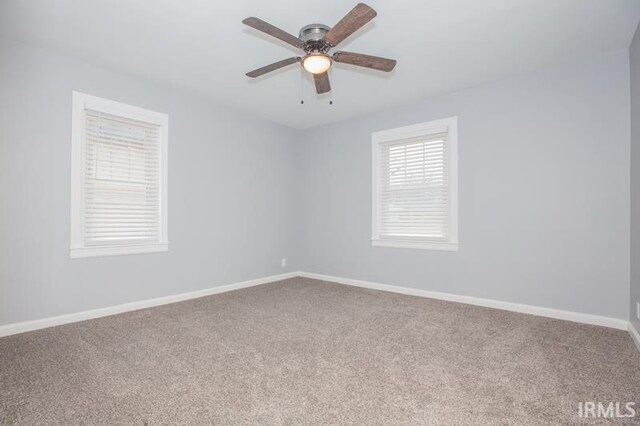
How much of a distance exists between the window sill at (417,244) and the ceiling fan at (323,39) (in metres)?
2.28

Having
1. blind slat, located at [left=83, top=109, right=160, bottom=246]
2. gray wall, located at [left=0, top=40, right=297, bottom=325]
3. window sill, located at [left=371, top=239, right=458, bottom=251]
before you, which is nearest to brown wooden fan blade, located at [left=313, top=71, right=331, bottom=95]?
gray wall, located at [left=0, top=40, right=297, bottom=325]

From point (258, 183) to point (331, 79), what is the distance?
6.43 feet

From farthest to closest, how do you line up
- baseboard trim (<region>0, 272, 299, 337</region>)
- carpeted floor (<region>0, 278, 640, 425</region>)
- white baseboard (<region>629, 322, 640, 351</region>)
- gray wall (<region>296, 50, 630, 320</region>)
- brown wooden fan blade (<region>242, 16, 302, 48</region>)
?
1. gray wall (<region>296, 50, 630, 320</region>)
2. baseboard trim (<region>0, 272, 299, 337</region>)
3. white baseboard (<region>629, 322, 640, 351</region>)
4. brown wooden fan blade (<region>242, 16, 302, 48</region>)
5. carpeted floor (<region>0, 278, 640, 425</region>)

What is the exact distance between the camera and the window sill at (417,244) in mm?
3898

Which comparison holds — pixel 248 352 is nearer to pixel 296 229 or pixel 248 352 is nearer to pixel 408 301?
pixel 408 301

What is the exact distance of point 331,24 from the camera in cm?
255

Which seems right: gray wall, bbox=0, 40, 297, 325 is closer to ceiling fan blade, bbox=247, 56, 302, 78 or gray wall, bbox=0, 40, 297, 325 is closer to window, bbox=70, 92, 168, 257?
window, bbox=70, 92, 168, 257

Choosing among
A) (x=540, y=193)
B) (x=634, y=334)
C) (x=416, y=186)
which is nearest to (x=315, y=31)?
(x=416, y=186)

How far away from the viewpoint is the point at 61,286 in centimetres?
302

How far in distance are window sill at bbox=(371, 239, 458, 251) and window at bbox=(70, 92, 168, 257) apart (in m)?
2.76

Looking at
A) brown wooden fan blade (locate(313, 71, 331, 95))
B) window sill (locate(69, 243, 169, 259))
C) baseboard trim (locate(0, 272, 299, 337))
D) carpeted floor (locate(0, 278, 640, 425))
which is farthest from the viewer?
window sill (locate(69, 243, 169, 259))

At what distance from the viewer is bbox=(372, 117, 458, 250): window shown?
3914 mm

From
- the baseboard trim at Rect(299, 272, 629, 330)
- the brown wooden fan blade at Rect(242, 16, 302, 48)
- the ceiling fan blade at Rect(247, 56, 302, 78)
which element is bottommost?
the baseboard trim at Rect(299, 272, 629, 330)

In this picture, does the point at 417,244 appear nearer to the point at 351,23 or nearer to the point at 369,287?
the point at 369,287
